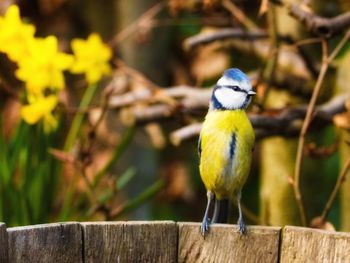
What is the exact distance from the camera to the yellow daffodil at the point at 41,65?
7.47 ft

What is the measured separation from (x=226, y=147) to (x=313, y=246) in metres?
0.34

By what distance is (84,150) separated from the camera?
2252 millimetres

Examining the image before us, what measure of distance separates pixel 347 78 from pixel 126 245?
1.12 metres

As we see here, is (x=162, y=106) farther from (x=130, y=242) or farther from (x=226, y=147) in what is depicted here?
(x=130, y=242)

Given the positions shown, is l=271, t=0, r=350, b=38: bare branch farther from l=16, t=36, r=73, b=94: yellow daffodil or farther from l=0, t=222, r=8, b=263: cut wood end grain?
l=0, t=222, r=8, b=263: cut wood end grain

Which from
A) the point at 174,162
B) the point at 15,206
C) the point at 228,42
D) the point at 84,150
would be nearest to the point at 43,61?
the point at 84,150

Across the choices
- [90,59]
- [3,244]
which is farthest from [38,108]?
[3,244]

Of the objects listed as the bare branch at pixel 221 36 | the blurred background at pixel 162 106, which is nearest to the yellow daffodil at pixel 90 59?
the blurred background at pixel 162 106

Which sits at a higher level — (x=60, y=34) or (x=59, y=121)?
(x=60, y=34)

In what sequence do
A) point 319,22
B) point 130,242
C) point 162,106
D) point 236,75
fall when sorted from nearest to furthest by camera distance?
point 130,242 < point 236,75 < point 319,22 < point 162,106

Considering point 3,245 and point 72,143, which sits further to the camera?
point 72,143

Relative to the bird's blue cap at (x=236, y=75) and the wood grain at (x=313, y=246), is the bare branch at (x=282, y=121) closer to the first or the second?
the bird's blue cap at (x=236, y=75)

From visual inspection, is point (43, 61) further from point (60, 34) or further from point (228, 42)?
point (60, 34)

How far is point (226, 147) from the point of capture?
192 centimetres
